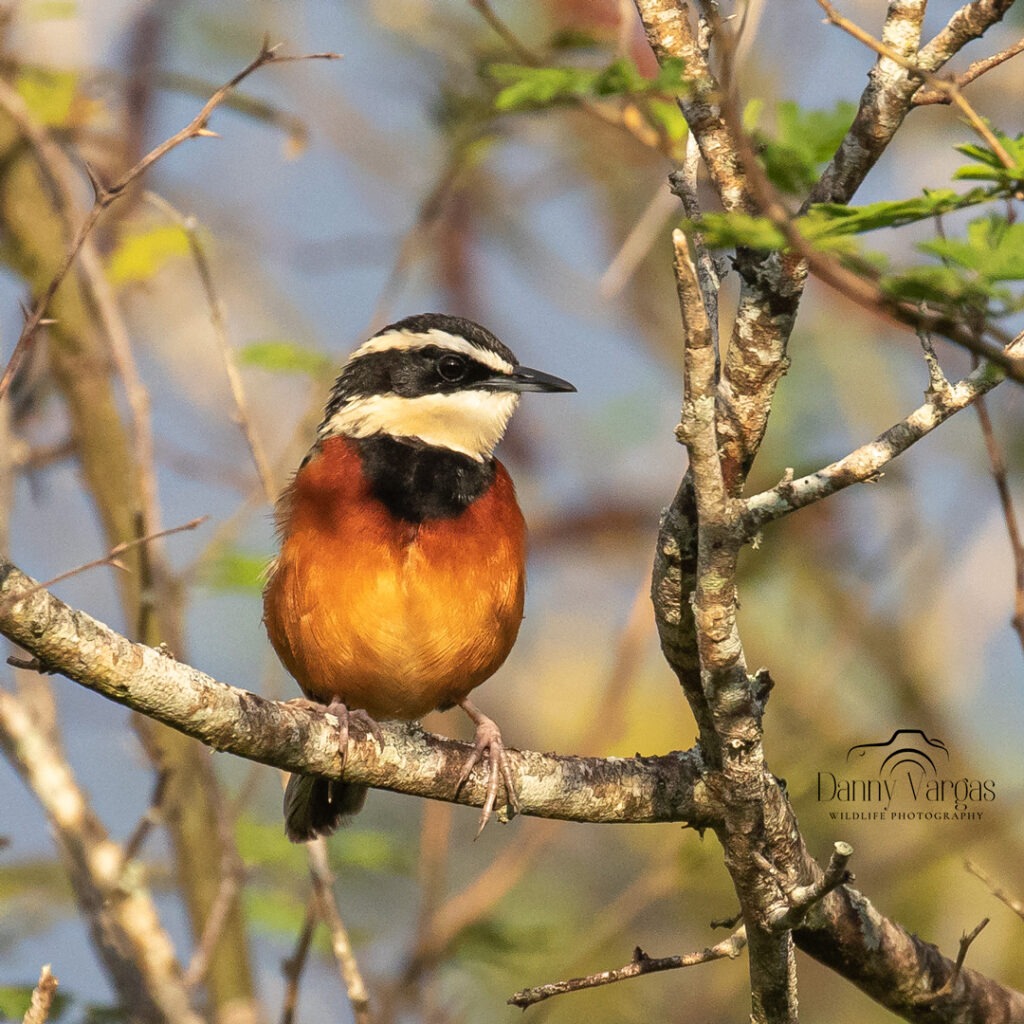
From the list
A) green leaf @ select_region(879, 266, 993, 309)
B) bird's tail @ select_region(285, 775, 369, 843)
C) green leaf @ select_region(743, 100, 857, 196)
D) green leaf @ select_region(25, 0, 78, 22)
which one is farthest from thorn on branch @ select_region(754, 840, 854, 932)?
green leaf @ select_region(25, 0, 78, 22)

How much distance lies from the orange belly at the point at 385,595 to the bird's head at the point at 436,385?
15.9 inches

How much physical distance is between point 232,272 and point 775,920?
8.74 metres

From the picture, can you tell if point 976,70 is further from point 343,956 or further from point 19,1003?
point 19,1003

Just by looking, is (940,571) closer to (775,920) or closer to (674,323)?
(674,323)

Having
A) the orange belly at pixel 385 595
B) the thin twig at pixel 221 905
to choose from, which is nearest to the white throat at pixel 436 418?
the orange belly at pixel 385 595

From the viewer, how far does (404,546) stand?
5359 millimetres

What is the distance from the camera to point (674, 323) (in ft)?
36.8

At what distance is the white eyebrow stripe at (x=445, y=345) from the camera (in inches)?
242

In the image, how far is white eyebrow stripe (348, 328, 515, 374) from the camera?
20.2 ft

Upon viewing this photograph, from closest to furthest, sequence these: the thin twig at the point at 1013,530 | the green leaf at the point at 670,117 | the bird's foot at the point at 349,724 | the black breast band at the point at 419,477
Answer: the thin twig at the point at 1013,530 → the bird's foot at the point at 349,724 → the black breast band at the point at 419,477 → the green leaf at the point at 670,117

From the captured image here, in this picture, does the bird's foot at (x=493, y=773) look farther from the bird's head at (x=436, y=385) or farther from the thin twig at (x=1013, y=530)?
the thin twig at (x=1013, y=530)

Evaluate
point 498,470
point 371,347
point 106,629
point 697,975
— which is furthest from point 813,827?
point 106,629

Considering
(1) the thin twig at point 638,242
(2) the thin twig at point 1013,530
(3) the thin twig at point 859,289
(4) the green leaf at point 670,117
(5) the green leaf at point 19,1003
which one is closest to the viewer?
(3) the thin twig at point 859,289

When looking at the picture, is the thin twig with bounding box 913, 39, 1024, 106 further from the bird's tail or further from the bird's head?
the bird's tail
